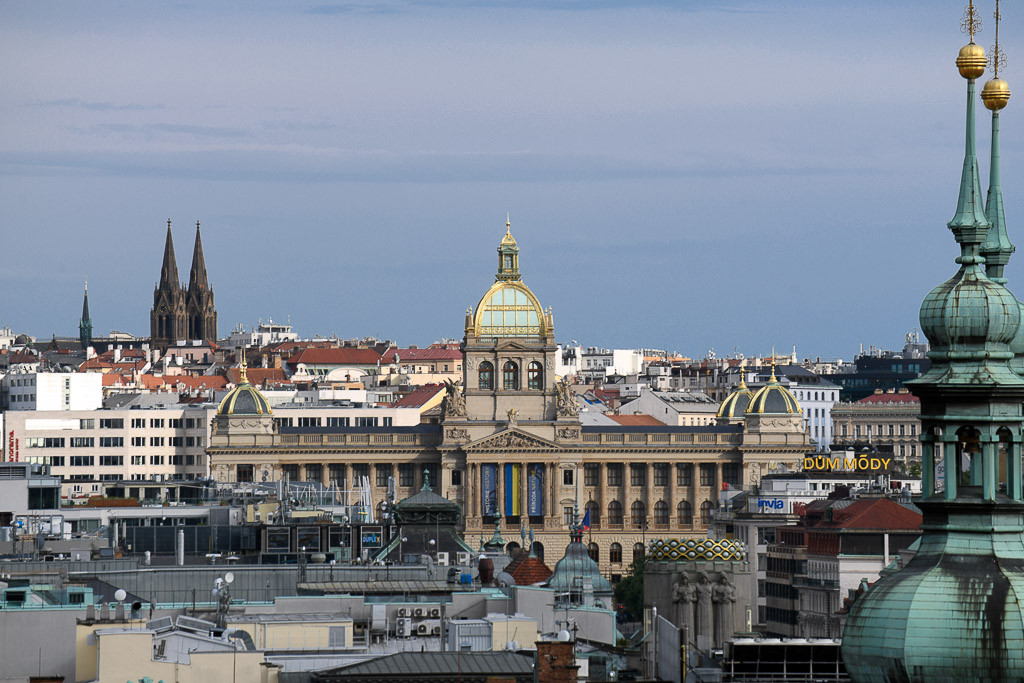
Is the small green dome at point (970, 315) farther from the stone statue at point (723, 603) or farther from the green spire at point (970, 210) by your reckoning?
the stone statue at point (723, 603)

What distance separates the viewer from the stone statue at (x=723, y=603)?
3366 inches

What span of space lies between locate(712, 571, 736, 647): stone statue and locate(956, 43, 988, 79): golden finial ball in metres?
45.5

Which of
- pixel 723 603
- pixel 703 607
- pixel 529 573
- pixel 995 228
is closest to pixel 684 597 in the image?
pixel 703 607

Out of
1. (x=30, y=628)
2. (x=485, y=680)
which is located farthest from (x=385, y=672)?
(x=30, y=628)

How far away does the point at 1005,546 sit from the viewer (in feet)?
126

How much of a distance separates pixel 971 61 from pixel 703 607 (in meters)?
48.8

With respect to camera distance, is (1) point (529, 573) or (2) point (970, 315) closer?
(2) point (970, 315)

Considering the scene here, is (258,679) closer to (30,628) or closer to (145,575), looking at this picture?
(30,628)

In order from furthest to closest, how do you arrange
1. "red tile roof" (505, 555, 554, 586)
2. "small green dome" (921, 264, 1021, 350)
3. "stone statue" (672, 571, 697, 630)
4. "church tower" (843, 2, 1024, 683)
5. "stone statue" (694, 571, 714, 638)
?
"red tile roof" (505, 555, 554, 586) → "stone statue" (672, 571, 697, 630) → "stone statue" (694, 571, 714, 638) → "small green dome" (921, 264, 1021, 350) → "church tower" (843, 2, 1024, 683)

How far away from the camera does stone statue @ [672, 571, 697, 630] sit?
8625cm

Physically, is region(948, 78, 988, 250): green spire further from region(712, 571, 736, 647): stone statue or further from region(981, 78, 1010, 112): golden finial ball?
region(712, 571, 736, 647): stone statue

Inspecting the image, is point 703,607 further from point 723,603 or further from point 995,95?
point 995,95

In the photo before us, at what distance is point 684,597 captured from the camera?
87438 millimetres

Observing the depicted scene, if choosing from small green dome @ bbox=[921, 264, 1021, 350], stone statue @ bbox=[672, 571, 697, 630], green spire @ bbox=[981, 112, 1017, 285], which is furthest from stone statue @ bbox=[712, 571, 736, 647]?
small green dome @ bbox=[921, 264, 1021, 350]
